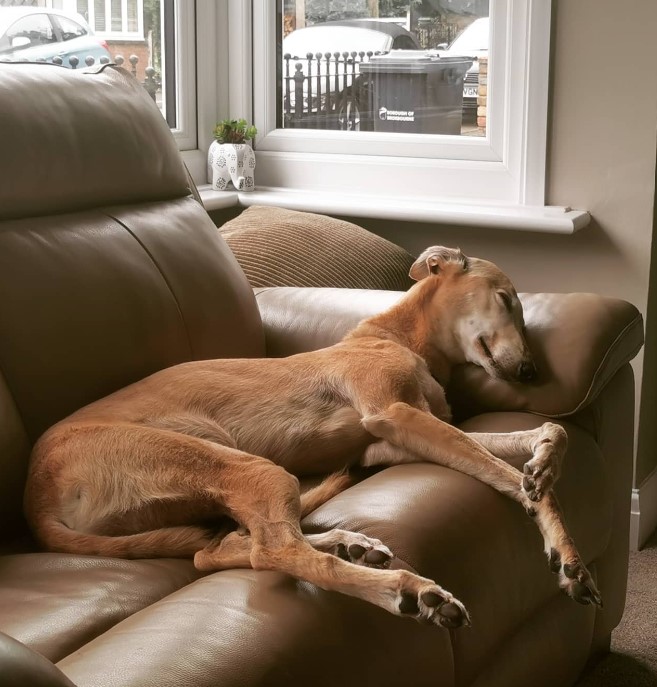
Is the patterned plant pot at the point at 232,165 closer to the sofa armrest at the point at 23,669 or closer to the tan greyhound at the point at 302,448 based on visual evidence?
the tan greyhound at the point at 302,448

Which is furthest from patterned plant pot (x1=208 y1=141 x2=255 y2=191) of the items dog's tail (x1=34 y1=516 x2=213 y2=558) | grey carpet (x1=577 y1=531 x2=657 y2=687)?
dog's tail (x1=34 y1=516 x2=213 y2=558)

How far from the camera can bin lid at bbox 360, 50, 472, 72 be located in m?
3.14

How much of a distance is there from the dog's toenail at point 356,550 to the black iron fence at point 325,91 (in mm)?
2176

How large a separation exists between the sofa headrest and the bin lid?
1.17 meters

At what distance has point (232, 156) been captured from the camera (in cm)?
332

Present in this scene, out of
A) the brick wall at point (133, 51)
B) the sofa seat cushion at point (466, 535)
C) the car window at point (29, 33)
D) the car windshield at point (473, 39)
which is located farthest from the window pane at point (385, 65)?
the sofa seat cushion at point (466, 535)

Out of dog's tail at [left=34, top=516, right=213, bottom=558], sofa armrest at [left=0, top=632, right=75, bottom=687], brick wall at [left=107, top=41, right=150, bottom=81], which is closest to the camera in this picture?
sofa armrest at [left=0, top=632, right=75, bottom=687]

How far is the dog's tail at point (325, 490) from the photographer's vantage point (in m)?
1.64

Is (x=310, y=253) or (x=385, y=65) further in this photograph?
(x=385, y=65)

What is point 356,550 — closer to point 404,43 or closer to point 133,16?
point 404,43

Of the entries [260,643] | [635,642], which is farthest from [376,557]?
[635,642]

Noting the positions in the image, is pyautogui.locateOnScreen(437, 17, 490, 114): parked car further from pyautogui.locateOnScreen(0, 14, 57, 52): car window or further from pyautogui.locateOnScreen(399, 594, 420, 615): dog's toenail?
pyautogui.locateOnScreen(399, 594, 420, 615): dog's toenail

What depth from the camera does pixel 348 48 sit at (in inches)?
131

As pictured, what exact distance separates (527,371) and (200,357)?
0.64 m
